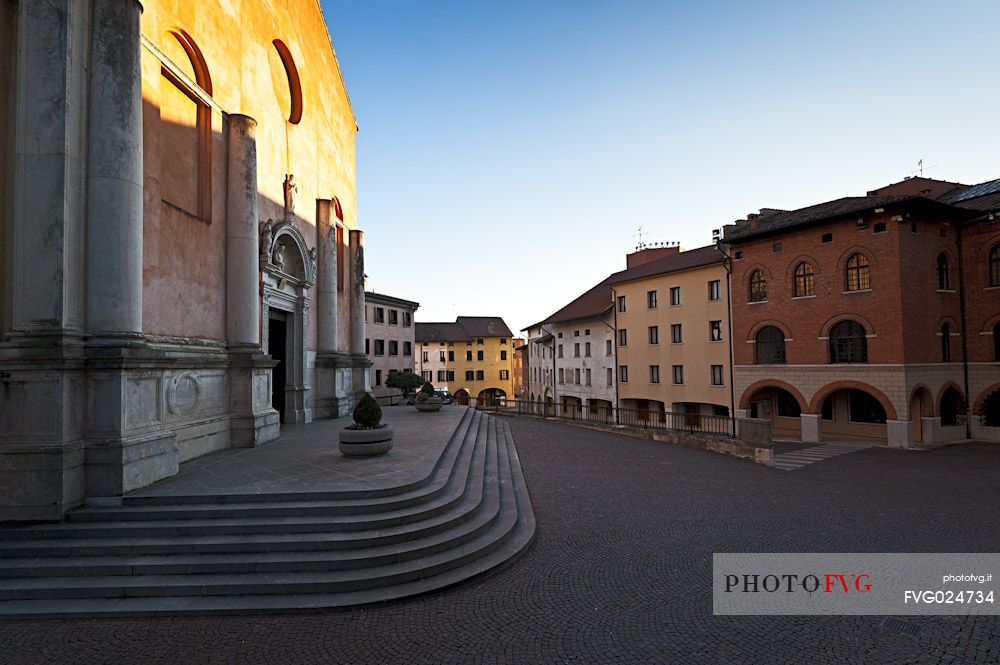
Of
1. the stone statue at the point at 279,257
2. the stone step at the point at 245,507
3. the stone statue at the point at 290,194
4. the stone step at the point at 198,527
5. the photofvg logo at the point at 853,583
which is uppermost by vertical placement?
the stone statue at the point at 290,194

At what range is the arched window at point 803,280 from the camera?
24031mm

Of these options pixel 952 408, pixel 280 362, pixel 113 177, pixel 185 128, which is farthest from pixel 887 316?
pixel 113 177

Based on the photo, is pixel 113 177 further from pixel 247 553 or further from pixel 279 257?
pixel 279 257

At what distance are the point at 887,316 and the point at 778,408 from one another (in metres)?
7.93

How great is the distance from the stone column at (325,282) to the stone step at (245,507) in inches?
478

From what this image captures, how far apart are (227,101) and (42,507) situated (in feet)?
33.5

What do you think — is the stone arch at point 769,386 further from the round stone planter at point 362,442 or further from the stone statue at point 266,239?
the stone statue at point 266,239

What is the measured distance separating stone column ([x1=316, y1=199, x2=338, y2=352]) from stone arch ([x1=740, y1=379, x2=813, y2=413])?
885 inches

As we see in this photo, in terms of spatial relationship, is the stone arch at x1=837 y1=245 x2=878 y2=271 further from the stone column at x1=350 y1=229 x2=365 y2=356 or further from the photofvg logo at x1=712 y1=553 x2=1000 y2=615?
the stone column at x1=350 y1=229 x2=365 y2=356

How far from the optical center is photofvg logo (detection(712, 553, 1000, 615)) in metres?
5.80

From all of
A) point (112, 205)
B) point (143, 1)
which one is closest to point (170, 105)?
point (143, 1)

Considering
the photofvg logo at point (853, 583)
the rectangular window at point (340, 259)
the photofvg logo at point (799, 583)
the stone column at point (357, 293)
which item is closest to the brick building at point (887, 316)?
the photofvg logo at point (853, 583)

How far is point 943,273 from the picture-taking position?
894 inches

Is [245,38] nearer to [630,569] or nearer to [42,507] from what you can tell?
[42,507]
